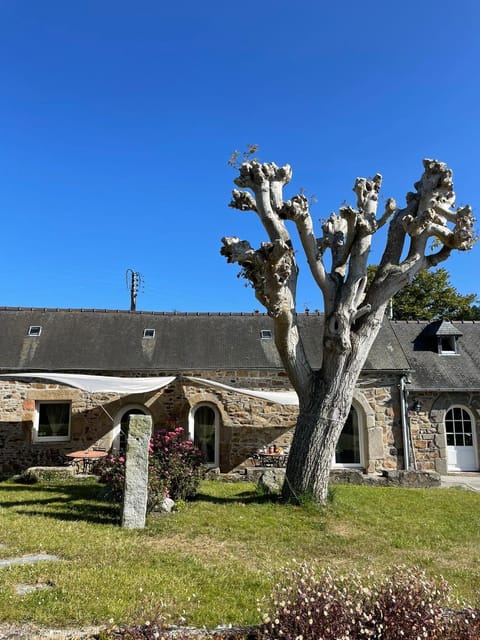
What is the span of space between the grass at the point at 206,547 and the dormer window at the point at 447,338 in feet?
21.1

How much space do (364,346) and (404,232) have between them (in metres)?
2.41

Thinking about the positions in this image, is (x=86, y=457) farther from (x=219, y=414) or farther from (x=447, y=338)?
(x=447, y=338)

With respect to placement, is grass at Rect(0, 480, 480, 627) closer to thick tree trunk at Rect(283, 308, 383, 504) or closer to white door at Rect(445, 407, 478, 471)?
thick tree trunk at Rect(283, 308, 383, 504)

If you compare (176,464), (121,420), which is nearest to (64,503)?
(176,464)

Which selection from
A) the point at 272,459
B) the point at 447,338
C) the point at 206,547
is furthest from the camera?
the point at 447,338

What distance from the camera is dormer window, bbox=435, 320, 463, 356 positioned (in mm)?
15359

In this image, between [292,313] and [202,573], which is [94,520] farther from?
[292,313]

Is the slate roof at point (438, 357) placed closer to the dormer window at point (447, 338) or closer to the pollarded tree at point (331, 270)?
the dormer window at point (447, 338)

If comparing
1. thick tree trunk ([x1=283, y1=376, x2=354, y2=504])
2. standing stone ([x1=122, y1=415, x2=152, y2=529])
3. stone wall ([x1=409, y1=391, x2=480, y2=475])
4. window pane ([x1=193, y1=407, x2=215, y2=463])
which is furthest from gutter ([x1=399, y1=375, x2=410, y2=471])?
standing stone ([x1=122, y1=415, x2=152, y2=529])

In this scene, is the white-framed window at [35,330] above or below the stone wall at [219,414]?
above

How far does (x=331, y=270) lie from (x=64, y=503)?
648 centimetres

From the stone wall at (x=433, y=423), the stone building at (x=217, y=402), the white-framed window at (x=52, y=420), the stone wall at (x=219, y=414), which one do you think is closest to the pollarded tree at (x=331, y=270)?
the stone building at (x=217, y=402)

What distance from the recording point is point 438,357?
1523 cm

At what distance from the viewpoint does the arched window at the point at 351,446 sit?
1342 centimetres
